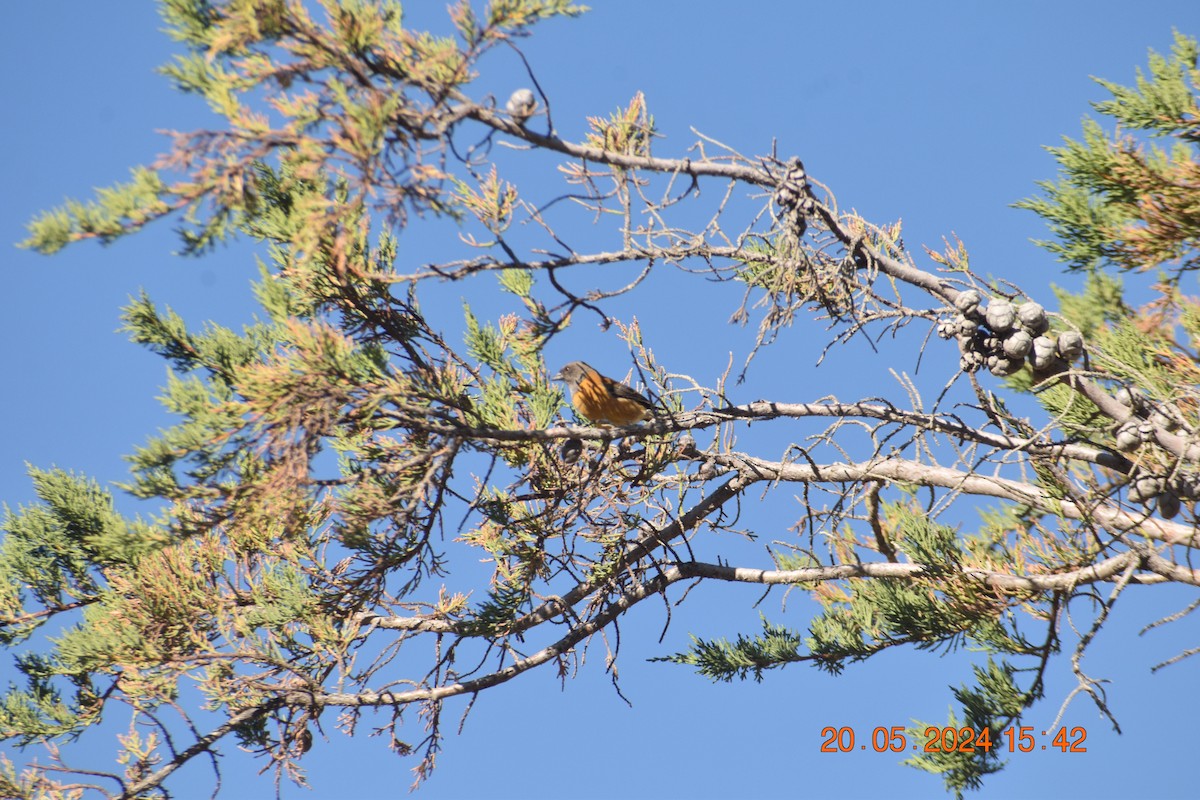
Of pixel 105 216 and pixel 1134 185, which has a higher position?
pixel 1134 185

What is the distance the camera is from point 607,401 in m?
5.19

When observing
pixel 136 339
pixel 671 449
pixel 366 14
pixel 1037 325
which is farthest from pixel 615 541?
pixel 366 14

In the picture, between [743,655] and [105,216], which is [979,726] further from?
[105,216]

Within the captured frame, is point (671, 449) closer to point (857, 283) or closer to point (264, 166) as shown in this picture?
point (857, 283)

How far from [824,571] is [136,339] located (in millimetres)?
3172

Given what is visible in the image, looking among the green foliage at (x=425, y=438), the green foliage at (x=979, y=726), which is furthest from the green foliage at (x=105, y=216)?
the green foliage at (x=979, y=726)

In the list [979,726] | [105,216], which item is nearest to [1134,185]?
[979,726]

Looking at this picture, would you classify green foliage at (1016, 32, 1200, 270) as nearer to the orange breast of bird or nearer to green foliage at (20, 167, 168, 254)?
the orange breast of bird

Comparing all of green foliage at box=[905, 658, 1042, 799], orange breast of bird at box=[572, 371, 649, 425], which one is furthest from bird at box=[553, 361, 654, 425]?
green foliage at box=[905, 658, 1042, 799]

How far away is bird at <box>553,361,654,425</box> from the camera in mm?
5168

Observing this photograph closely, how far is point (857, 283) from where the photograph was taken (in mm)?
3912

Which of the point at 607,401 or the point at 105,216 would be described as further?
the point at 607,401

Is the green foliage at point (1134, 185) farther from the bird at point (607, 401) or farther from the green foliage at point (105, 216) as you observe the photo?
the green foliage at point (105, 216)

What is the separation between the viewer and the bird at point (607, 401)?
5.17 m
